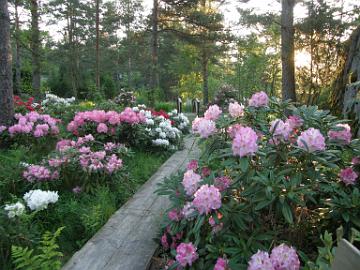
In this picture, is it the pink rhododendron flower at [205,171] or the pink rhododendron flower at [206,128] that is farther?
the pink rhododendron flower at [205,171]

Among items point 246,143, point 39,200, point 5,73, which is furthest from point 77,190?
point 5,73

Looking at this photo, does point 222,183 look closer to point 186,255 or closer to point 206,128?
point 206,128

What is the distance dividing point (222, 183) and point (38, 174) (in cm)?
196

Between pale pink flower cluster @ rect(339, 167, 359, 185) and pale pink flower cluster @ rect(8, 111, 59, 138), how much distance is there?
4.02 m

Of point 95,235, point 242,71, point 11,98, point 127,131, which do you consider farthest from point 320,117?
point 242,71

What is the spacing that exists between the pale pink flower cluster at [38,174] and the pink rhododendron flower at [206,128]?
1821mm

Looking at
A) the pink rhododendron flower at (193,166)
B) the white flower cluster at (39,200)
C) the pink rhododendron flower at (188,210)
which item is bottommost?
the white flower cluster at (39,200)

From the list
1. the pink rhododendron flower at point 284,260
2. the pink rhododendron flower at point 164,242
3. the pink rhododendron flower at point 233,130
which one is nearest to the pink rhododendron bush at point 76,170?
the pink rhododendron flower at point 164,242

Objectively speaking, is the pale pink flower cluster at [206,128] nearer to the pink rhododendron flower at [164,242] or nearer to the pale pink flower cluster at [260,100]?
the pale pink flower cluster at [260,100]

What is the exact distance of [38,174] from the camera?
132 inches

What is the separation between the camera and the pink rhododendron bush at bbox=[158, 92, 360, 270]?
1.91 m

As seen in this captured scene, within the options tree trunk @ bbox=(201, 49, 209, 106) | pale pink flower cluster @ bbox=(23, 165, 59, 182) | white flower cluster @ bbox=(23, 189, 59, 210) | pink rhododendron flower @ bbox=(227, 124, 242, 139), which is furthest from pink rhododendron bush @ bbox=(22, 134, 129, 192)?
tree trunk @ bbox=(201, 49, 209, 106)

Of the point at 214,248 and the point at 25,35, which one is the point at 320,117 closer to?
the point at 214,248

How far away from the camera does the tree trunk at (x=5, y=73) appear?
5293 mm
